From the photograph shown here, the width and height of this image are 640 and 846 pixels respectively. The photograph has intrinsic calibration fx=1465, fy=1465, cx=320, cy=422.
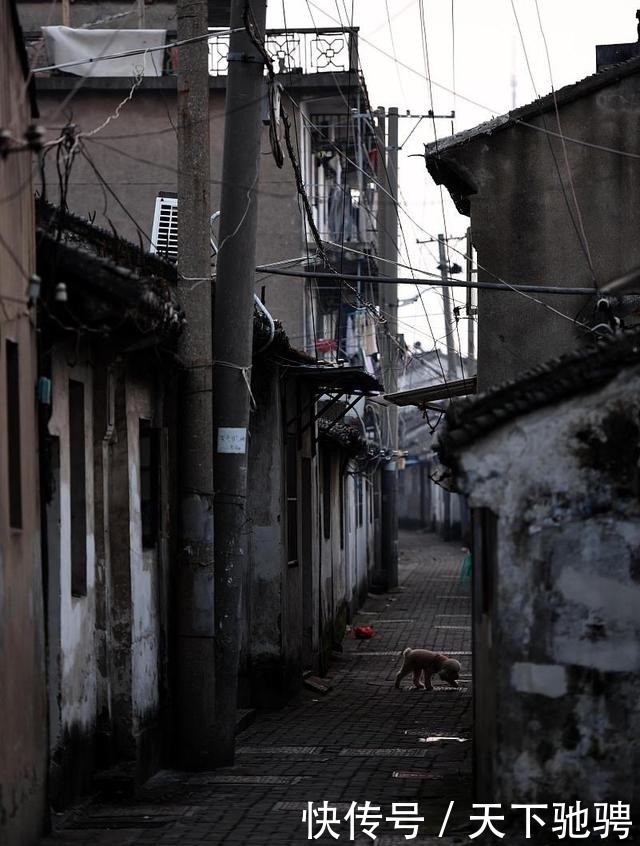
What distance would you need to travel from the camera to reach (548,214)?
15727mm

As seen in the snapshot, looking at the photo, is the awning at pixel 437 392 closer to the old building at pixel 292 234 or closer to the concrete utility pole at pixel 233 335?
the old building at pixel 292 234

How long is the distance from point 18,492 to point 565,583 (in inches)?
140

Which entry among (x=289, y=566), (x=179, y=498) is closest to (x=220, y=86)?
(x=289, y=566)

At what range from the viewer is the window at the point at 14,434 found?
30.7 feet

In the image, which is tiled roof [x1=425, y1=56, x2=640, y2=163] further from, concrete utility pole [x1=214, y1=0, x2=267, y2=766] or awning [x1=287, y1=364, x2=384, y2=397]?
awning [x1=287, y1=364, x2=384, y2=397]

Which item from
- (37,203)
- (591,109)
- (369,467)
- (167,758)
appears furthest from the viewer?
(369,467)

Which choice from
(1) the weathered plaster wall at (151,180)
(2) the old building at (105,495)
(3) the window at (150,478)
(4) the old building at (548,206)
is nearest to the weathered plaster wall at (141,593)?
(2) the old building at (105,495)

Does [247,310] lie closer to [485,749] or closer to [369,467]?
[485,749]

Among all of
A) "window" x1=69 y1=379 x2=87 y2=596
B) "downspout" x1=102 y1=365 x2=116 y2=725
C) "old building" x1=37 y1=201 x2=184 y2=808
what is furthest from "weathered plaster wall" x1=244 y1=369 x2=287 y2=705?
"window" x1=69 y1=379 x2=87 y2=596

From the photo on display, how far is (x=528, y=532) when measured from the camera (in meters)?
9.27

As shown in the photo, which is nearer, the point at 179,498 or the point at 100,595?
the point at 100,595

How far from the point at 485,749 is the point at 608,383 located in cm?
262

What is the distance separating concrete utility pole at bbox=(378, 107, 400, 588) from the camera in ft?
110

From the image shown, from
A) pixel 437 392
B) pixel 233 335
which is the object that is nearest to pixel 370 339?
pixel 437 392
